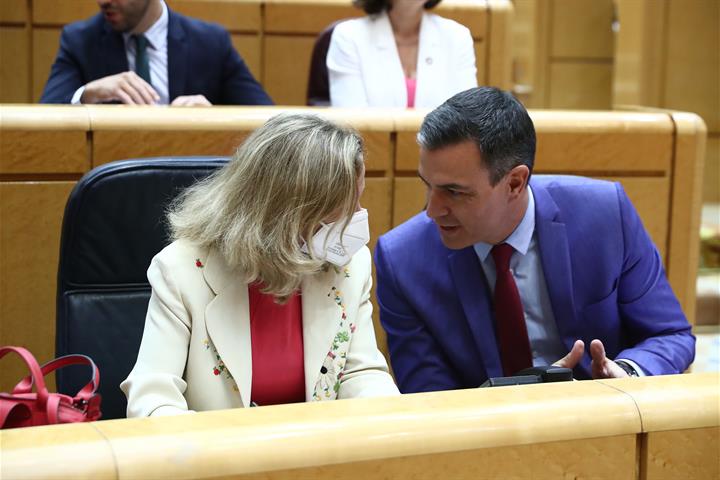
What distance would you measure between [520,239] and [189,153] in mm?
948

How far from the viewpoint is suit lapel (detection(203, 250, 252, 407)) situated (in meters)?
1.73

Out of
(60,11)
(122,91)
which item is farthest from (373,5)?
(60,11)

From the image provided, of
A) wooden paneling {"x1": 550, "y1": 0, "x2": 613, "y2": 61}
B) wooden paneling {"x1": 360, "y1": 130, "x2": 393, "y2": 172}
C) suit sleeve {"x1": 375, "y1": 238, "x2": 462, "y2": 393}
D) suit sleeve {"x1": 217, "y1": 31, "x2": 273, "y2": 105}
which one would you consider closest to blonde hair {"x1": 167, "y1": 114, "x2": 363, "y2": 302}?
suit sleeve {"x1": 375, "y1": 238, "x2": 462, "y2": 393}

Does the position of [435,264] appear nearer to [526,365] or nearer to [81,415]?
[526,365]

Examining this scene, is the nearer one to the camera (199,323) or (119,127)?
(199,323)

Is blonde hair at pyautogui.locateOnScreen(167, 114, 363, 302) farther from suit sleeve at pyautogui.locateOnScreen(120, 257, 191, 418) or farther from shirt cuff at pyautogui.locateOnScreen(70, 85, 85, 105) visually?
shirt cuff at pyautogui.locateOnScreen(70, 85, 85, 105)

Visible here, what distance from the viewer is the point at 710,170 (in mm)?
6852

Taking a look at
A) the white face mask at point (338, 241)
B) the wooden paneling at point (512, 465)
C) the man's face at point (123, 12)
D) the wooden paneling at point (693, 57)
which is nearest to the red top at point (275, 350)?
the white face mask at point (338, 241)

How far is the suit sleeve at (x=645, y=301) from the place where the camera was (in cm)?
210

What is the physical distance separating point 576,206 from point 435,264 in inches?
13.3

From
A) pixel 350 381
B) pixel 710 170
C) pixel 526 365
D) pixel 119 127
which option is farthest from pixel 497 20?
pixel 710 170

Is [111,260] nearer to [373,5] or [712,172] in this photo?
[373,5]

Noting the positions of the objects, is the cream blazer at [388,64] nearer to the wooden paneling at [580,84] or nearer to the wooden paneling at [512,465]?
the wooden paneling at [512,465]

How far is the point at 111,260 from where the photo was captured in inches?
75.0
